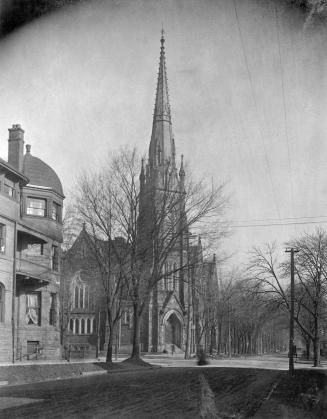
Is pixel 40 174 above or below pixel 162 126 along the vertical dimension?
below

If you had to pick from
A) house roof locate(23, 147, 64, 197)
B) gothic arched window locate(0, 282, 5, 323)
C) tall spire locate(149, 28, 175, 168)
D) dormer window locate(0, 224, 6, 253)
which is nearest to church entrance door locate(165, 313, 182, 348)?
tall spire locate(149, 28, 175, 168)

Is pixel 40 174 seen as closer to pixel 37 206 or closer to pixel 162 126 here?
pixel 37 206

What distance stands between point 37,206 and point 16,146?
13.3ft

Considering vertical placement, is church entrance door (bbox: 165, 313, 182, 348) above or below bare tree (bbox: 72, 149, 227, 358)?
below

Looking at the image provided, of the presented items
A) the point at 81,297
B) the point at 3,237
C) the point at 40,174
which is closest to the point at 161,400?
the point at 3,237

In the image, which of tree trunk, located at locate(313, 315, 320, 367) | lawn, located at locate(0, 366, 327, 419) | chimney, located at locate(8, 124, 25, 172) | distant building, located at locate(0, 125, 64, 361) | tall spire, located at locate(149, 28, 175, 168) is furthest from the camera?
Answer: tall spire, located at locate(149, 28, 175, 168)

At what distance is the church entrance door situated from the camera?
7638 centimetres

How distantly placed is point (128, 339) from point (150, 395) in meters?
58.1

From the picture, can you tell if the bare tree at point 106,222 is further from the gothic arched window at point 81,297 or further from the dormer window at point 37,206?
the gothic arched window at point 81,297

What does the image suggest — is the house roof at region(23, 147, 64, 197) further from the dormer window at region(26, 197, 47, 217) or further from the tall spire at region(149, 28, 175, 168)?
the tall spire at region(149, 28, 175, 168)

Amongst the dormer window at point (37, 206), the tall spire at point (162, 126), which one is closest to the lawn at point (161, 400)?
the dormer window at point (37, 206)

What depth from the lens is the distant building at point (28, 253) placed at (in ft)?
98.2

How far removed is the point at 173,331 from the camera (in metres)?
77.1

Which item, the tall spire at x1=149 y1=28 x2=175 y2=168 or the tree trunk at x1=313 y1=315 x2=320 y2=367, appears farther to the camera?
the tall spire at x1=149 y1=28 x2=175 y2=168
